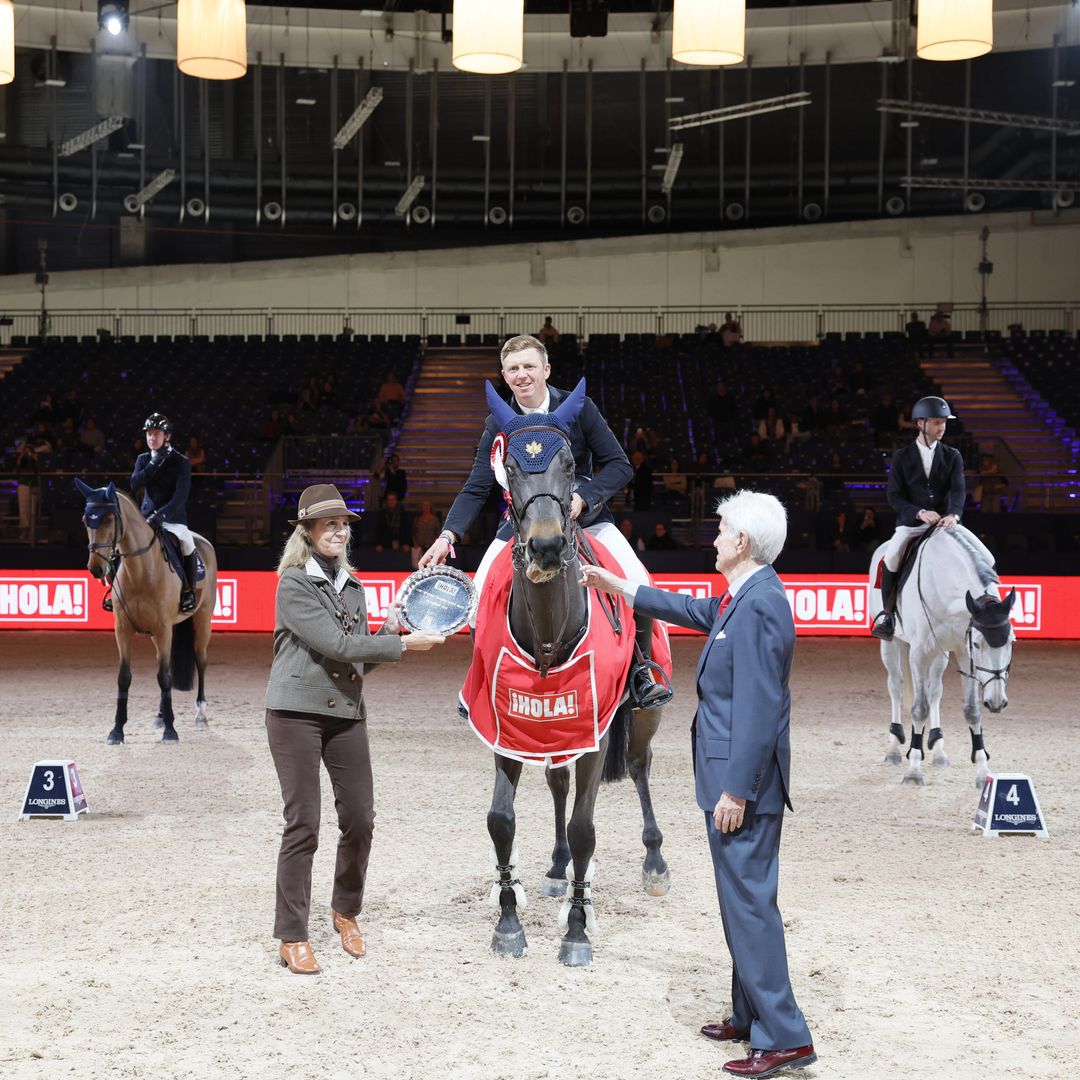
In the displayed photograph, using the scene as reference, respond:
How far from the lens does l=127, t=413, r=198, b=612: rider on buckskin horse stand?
39.1ft

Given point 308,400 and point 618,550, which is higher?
point 308,400

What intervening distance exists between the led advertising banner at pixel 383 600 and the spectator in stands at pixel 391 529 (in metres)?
0.84

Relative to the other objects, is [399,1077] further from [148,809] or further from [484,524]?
[484,524]

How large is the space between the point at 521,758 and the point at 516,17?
24.9 ft

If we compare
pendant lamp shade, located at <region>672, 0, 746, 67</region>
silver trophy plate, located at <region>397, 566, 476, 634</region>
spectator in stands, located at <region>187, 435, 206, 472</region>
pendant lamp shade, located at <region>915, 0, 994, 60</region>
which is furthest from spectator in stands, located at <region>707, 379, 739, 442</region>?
silver trophy plate, located at <region>397, 566, 476, 634</region>

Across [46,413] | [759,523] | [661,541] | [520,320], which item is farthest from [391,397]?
[759,523]

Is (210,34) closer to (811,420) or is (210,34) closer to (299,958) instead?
(299,958)

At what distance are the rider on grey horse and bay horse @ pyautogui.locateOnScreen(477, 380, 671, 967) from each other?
466 cm

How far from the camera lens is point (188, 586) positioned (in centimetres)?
1205

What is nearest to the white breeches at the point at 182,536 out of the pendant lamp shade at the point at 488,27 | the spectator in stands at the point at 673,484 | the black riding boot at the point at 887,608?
the pendant lamp shade at the point at 488,27

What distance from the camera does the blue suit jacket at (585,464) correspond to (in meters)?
6.21

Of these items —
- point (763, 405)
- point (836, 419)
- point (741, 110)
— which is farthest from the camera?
point (741, 110)

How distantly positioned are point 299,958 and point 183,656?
7.20 meters

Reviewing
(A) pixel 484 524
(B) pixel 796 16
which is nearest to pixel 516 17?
(A) pixel 484 524
